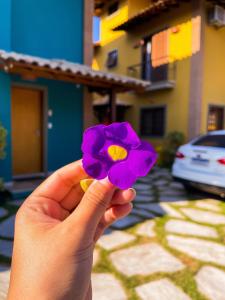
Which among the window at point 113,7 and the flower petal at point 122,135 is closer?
the flower petal at point 122,135

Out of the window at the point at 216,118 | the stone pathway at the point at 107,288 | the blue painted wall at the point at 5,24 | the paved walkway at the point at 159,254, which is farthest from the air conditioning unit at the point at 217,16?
the stone pathway at the point at 107,288

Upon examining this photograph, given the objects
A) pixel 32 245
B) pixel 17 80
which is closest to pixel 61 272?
pixel 32 245

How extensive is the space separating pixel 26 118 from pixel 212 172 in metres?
4.95

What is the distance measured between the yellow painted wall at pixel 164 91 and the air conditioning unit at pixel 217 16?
93 cm

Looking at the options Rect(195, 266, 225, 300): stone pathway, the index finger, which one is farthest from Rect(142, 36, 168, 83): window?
the index finger

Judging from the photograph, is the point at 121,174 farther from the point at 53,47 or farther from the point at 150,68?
the point at 150,68

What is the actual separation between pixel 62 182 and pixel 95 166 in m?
0.36

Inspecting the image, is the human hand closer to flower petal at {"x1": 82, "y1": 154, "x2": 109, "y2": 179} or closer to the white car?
flower petal at {"x1": 82, "y1": 154, "x2": 109, "y2": 179}

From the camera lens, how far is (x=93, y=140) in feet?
2.43

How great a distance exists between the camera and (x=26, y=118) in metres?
7.06

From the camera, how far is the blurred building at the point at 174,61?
10961 mm

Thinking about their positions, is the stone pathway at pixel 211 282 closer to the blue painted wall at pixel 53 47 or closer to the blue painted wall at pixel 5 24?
the blue painted wall at pixel 53 47

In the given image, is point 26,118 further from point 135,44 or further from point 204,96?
point 135,44

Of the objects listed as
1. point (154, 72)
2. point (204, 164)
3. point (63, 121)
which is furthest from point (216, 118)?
point (63, 121)
